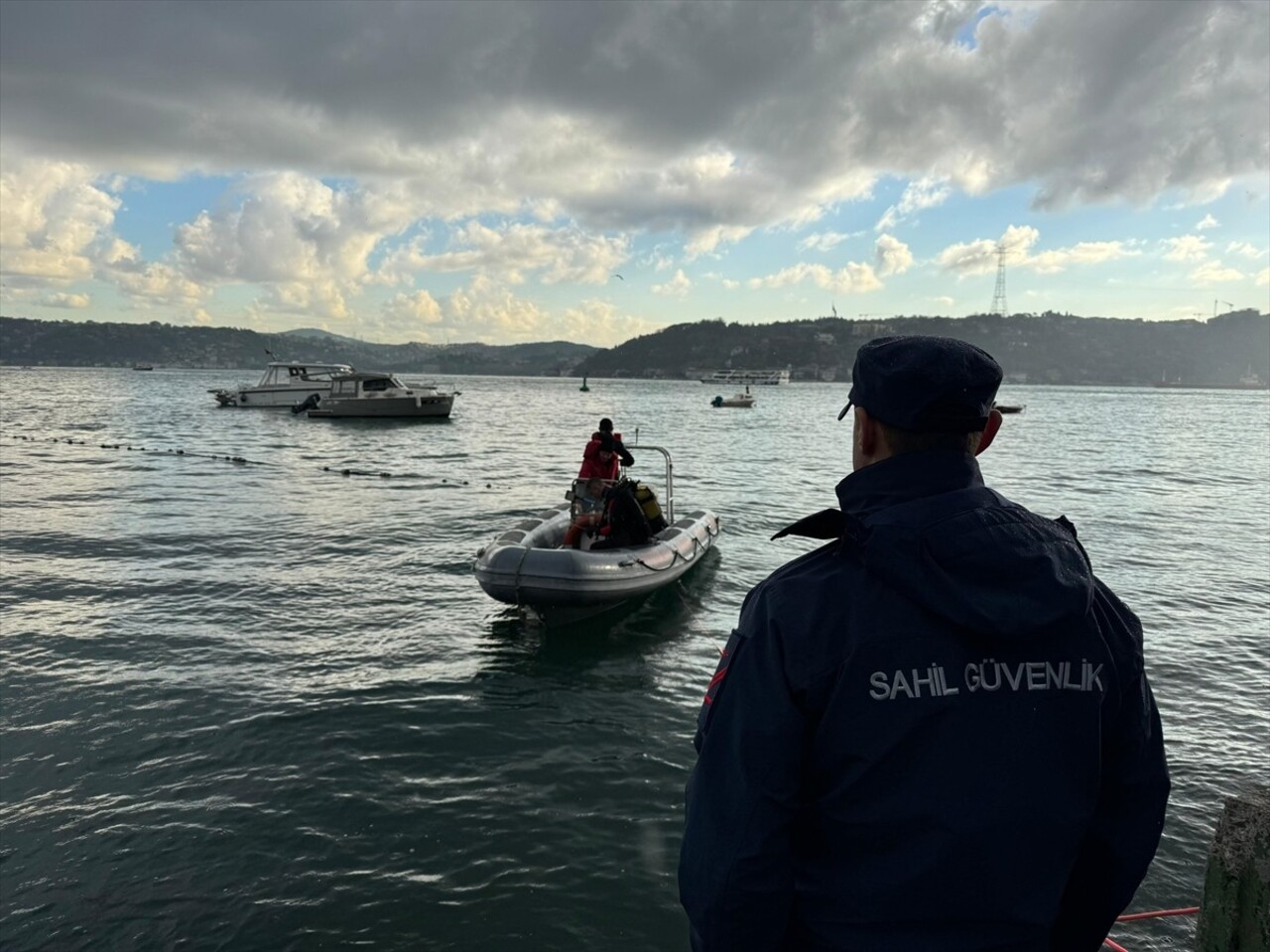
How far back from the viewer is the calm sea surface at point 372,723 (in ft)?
17.7

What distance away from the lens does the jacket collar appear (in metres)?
1.74

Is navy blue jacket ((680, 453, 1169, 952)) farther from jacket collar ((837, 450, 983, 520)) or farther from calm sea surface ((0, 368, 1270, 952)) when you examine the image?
calm sea surface ((0, 368, 1270, 952))

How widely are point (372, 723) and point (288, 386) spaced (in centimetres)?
5847

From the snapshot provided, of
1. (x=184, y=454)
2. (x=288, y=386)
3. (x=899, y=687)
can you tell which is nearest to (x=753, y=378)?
(x=288, y=386)

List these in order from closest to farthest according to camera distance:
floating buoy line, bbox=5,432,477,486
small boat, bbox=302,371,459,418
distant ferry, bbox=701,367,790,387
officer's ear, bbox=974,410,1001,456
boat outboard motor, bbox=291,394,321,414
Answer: officer's ear, bbox=974,410,1001,456
floating buoy line, bbox=5,432,477,486
small boat, bbox=302,371,459,418
boat outboard motor, bbox=291,394,321,414
distant ferry, bbox=701,367,790,387

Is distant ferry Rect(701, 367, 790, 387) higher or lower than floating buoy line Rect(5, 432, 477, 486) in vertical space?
higher

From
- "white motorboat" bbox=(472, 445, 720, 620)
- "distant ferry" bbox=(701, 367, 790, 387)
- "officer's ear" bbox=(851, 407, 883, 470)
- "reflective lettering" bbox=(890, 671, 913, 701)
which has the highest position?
"distant ferry" bbox=(701, 367, 790, 387)

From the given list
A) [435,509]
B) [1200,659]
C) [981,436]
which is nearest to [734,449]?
[435,509]

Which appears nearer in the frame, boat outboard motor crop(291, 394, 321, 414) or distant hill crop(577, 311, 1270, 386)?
boat outboard motor crop(291, 394, 321, 414)

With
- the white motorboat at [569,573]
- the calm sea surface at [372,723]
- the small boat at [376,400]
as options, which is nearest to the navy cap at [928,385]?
the calm sea surface at [372,723]

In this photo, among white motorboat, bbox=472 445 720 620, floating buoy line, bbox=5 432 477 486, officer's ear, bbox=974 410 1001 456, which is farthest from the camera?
floating buoy line, bbox=5 432 477 486

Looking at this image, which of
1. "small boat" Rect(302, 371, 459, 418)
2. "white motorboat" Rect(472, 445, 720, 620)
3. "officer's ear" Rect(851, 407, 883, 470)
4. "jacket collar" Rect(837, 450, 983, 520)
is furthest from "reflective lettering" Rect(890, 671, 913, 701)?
"small boat" Rect(302, 371, 459, 418)

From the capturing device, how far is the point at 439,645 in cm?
1016

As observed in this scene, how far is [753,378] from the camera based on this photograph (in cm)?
16950
